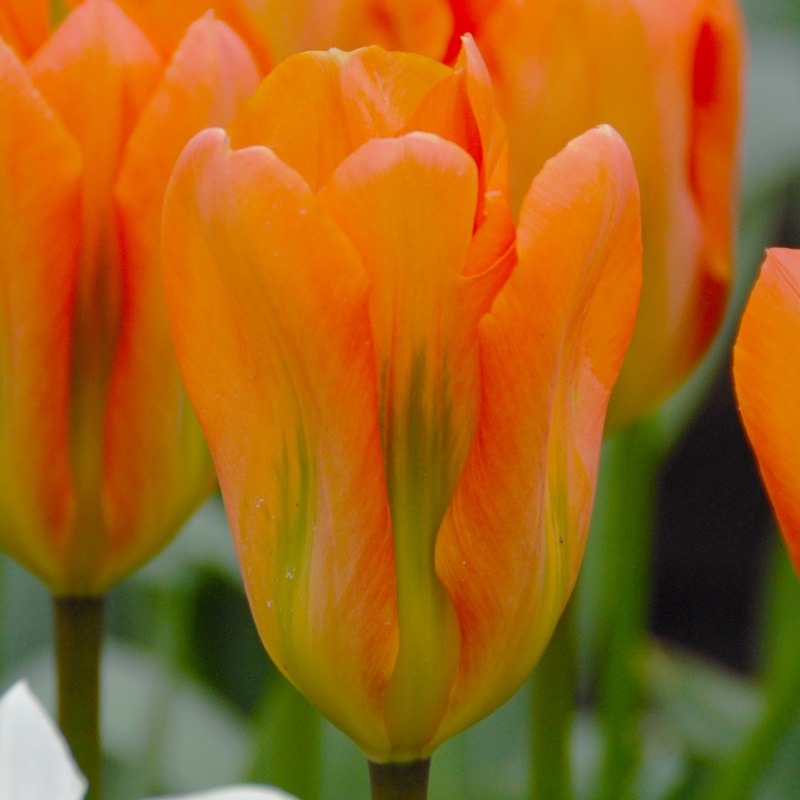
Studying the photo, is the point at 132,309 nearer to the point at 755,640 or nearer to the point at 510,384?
the point at 510,384

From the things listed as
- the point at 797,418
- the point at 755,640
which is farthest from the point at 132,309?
the point at 755,640

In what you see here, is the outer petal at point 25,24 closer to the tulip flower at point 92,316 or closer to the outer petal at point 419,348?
the tulip flower at point 92,316

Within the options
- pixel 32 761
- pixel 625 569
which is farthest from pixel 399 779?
pixel 625 569

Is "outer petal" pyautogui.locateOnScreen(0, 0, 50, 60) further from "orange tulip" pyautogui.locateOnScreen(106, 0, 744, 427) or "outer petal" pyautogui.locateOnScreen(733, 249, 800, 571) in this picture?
"outer petal" pyautogui.locateOnScreen(733, 249, 800, 571)

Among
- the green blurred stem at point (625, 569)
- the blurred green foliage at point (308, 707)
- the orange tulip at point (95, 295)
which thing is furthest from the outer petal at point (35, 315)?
the green blurred stem at point (625, 569)

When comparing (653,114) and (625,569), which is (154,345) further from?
(625,569)

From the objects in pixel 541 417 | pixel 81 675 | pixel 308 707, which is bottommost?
pixel 308 707
